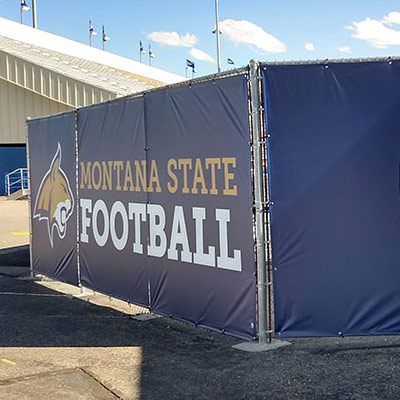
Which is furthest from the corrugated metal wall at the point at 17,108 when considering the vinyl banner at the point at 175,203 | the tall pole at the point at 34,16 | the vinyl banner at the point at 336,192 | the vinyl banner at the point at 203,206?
the tall pole at the point at 34,16

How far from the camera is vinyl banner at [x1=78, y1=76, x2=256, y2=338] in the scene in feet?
21.7

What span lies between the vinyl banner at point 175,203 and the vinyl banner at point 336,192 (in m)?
0.37

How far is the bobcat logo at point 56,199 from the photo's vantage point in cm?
1020

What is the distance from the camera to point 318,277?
21.1 ft

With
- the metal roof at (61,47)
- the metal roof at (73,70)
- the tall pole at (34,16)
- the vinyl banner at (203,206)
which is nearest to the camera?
the vinyl banner at (203,206)

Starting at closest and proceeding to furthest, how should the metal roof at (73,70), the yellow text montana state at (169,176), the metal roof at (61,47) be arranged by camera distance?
the yellow text montana state at (169,176)
the metal roof at (73,70)
the metal roof at (61,47)

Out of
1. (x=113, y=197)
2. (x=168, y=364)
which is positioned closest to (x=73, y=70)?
(x=113, y=197)

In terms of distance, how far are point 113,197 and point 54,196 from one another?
228 cm

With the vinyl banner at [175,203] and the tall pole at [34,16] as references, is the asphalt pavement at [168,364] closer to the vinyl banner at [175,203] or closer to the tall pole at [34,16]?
the vinyl banner at [175,203]

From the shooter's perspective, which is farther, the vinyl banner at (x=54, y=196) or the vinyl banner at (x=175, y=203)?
the vinyl banner at (x=54, y=196)

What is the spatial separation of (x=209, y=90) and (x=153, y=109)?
3.89 feet

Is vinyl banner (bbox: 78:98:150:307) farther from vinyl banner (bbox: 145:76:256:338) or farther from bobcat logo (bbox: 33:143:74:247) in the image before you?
bobcat logo (bbox: 33:143:74:247)

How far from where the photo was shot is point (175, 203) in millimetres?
7500

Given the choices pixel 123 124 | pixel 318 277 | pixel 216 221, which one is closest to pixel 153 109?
pixel 123 124
